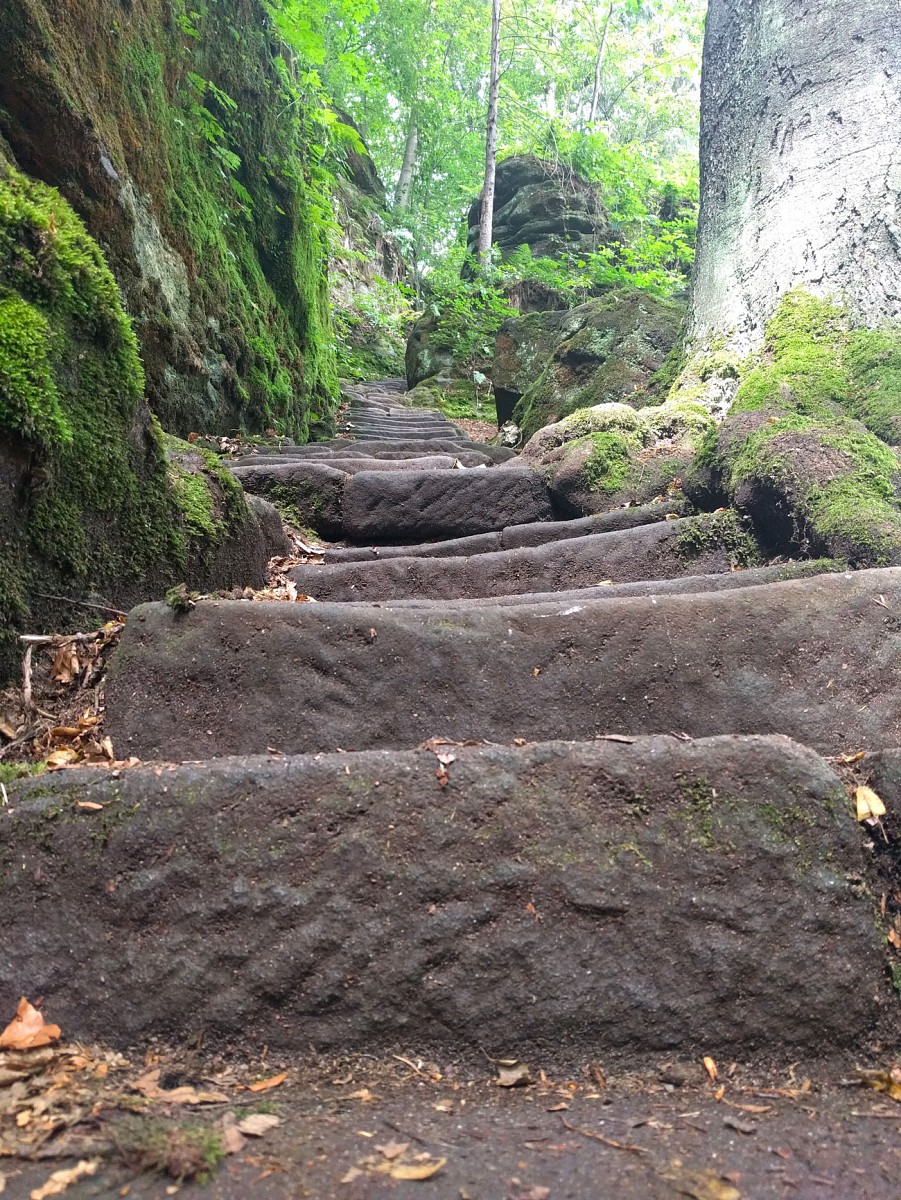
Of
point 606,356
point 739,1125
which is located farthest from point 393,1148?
point 606,356

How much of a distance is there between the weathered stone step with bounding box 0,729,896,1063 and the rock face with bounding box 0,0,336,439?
3.50 metres

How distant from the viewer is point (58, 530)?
2.14m

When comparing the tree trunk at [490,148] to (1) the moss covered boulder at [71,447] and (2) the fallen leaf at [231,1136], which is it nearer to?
(1) the moss covered boulder at [71,447]

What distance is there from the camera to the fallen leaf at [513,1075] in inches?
45.8

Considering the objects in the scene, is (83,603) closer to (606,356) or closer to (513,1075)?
(513,1075)

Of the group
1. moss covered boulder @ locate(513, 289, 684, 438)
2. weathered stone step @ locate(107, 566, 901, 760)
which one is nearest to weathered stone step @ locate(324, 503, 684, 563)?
weathered stone step @ locate(107, 566, 901, 760)

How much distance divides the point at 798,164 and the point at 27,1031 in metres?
5.28

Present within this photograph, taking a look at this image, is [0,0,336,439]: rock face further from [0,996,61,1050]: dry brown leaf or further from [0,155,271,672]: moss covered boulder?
[0,996,61,1050]: dry brown leaf

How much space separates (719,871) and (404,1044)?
0.58 meters

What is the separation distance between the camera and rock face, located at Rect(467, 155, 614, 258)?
54.3 feet

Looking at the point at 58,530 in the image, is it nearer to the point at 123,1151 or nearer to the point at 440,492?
the point at 123,1151

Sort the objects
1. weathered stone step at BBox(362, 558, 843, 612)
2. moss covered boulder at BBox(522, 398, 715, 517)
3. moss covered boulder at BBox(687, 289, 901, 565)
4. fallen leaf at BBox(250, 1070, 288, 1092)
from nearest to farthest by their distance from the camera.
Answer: fallen leaf at BBox(250, 1070, 288, 1092) < weathered stone step at BBox(362, 558, 843, 612) < moss covered boulder at BBox(687, 289, 901, 565) < moss covered boulder at BBox(522, 398, 715, 517)

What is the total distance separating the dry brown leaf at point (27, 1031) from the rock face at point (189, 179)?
12.0ft

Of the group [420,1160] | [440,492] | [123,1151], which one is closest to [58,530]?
[123,1151]
